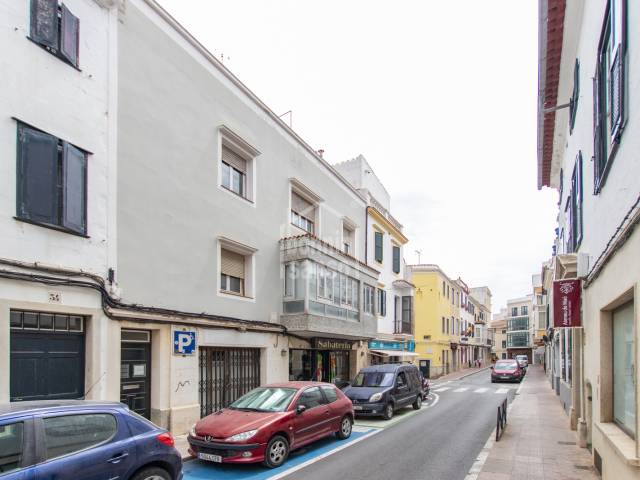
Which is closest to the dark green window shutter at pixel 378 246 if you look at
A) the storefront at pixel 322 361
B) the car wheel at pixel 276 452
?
the storefront at pixel 322 361

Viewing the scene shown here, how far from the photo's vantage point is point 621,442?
5.79 metres

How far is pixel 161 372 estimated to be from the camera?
11.4 metres

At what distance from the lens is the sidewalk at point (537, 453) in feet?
28.0

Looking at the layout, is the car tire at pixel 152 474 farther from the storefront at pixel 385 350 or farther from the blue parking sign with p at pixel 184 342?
the storefront at pixel 385 350

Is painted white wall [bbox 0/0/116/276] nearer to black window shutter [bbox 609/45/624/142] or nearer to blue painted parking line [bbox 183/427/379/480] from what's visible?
blue painted parking line [bbox 183/427/379/480]

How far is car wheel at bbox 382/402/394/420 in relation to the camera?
14617mm

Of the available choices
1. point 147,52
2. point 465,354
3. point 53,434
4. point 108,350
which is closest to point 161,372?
point 108,350

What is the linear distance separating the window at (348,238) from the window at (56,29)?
14.6m

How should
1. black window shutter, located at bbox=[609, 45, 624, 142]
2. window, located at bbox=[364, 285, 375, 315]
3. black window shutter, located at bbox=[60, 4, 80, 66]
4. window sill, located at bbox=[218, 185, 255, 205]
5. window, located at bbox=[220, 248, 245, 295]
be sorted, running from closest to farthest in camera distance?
black window shutter, located at bbox=[609, 45, 624, 142] < black window shutter, located at bbox=[60, 4, 80, 66] < window sill, located at bbox=[218, 185, 255, 205] < window, located at bbox=[220, 248, 245, 295] < window, located at bbox=[364, 285, 375, 315]

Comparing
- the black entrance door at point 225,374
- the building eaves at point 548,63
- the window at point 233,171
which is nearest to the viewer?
the building eaves at point 548,63

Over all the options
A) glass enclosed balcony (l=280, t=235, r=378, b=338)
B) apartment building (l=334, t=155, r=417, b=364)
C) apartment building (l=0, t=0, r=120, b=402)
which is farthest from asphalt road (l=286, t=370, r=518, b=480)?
apartment building (l=334, t=155, r=417, b=364)

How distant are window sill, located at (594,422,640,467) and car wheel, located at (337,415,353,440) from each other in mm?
5778

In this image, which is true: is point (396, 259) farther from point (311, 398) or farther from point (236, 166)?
point (311, 398)

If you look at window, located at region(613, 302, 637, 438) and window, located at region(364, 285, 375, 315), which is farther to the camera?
window, located at region(364, 285, 375, 315)
